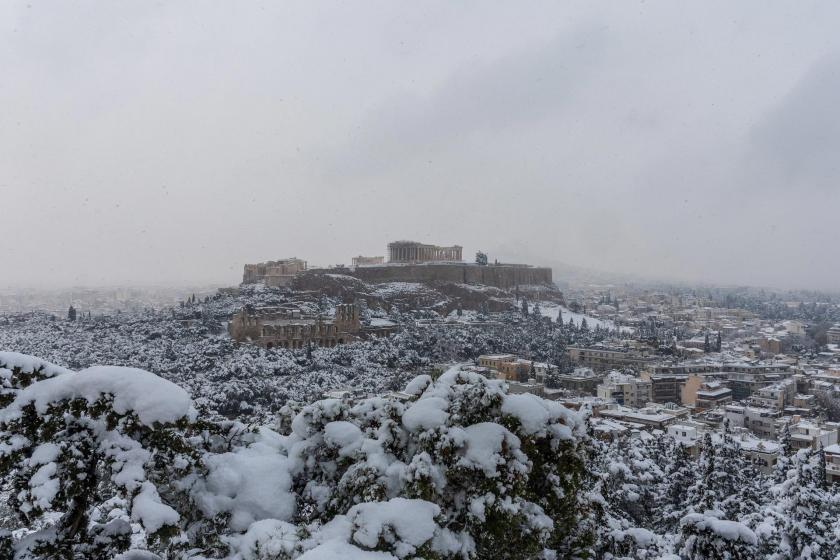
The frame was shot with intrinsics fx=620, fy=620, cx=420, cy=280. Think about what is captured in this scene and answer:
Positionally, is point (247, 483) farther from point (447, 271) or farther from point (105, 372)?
point (447, 271)

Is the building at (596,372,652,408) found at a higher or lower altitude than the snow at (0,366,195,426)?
lower

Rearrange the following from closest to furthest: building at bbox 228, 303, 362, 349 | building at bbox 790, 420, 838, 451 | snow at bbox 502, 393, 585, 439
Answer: snow at bbox 502, 393, 585, 439
building at bbox 790, 420, 838, 451
building at bbox 228, 303, 362, 349

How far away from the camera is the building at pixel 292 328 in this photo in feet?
148

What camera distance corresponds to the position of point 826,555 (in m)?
10.9

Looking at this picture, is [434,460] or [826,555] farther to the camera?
[826,555]

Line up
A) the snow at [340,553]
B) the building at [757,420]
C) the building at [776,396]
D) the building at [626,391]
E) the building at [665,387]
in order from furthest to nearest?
the building at [665,387], the building at [626,391], the building at [776,396], the building at [757,420], the snow at [340,553]

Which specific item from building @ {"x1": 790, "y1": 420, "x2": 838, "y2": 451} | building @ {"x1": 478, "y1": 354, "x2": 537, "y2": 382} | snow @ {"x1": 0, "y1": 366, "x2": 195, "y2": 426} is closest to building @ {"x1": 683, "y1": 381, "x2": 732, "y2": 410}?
building @ {"x1": 790, "y1": 420, "x2": 838, "y2": 451}

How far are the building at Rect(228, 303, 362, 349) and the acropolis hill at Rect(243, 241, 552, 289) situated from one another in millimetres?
18864

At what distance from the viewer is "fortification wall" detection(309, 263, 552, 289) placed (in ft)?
246

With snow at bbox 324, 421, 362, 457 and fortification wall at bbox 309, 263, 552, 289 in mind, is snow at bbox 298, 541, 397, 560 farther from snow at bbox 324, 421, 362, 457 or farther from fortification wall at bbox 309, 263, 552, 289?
fortification wall at bbox 309, 263, 552, 289

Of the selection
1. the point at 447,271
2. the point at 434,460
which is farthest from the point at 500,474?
the point at 447,271

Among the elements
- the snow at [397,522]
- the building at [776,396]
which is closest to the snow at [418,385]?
the snow at [397,522]

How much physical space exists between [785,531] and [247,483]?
10.2m

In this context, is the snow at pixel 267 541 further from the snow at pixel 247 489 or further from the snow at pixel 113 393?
the snow at pixel 113 393
